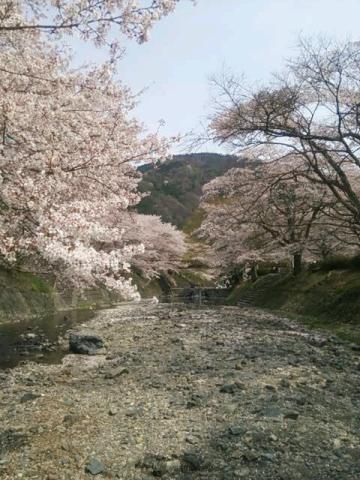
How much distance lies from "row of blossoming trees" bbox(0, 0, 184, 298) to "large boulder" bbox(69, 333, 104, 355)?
226 inches

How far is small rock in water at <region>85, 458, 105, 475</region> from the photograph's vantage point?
588 centimetres

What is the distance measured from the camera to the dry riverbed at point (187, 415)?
6.02 m

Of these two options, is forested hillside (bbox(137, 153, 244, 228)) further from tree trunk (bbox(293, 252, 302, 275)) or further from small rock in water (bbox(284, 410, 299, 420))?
small rock in water (bbox(284, 410, 299, 420))

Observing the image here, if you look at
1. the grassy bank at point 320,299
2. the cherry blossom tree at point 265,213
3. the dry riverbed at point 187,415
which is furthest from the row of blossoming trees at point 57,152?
the grassy bank at point 320,299

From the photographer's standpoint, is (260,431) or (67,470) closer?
(67,470)

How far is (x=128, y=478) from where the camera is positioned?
5.74 m

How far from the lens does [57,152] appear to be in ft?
28.6

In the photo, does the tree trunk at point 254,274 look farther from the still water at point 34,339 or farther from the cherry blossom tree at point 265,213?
the still water at point 34,339

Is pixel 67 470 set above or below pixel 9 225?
below

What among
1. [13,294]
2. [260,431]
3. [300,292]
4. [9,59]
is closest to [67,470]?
[260,431]

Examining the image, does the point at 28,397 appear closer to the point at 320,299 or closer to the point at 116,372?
the point at 116,372

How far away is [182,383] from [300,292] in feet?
68.2

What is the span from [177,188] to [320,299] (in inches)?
4302

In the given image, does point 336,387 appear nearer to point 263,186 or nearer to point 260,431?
point 260,431
